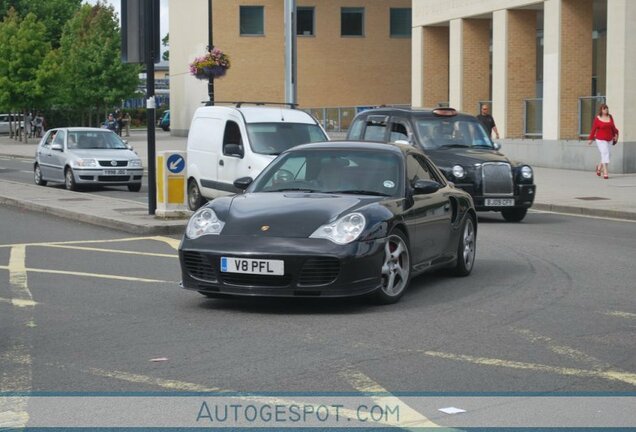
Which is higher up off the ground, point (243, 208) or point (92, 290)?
point (243, 208)

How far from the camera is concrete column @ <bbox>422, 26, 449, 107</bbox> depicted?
138 feet

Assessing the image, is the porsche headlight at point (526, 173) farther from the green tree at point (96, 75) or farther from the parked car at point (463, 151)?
the green tree at point (96, 75)

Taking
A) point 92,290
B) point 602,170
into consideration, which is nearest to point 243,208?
point 92,290

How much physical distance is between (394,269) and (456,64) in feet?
97.6

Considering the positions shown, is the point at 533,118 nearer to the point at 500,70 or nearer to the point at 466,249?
the point at 500,70

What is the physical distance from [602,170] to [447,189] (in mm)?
18483

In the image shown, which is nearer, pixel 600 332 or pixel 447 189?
pixel 600 332

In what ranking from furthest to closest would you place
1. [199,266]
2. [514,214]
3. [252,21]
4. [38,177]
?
[252,21], [38,177], [514,214], [199,266]

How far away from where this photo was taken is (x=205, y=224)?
9.98 m

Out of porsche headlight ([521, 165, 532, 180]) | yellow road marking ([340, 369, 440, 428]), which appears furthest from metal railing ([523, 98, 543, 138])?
yellow road marking ([340, 369, 440, 428])

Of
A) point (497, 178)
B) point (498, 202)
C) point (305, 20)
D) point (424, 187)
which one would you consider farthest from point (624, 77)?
point (305, 20)

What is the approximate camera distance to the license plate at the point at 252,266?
942 centimetres

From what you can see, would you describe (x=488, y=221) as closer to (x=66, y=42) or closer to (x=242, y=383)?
(x=242, y=383)

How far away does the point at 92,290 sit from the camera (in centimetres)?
1104
